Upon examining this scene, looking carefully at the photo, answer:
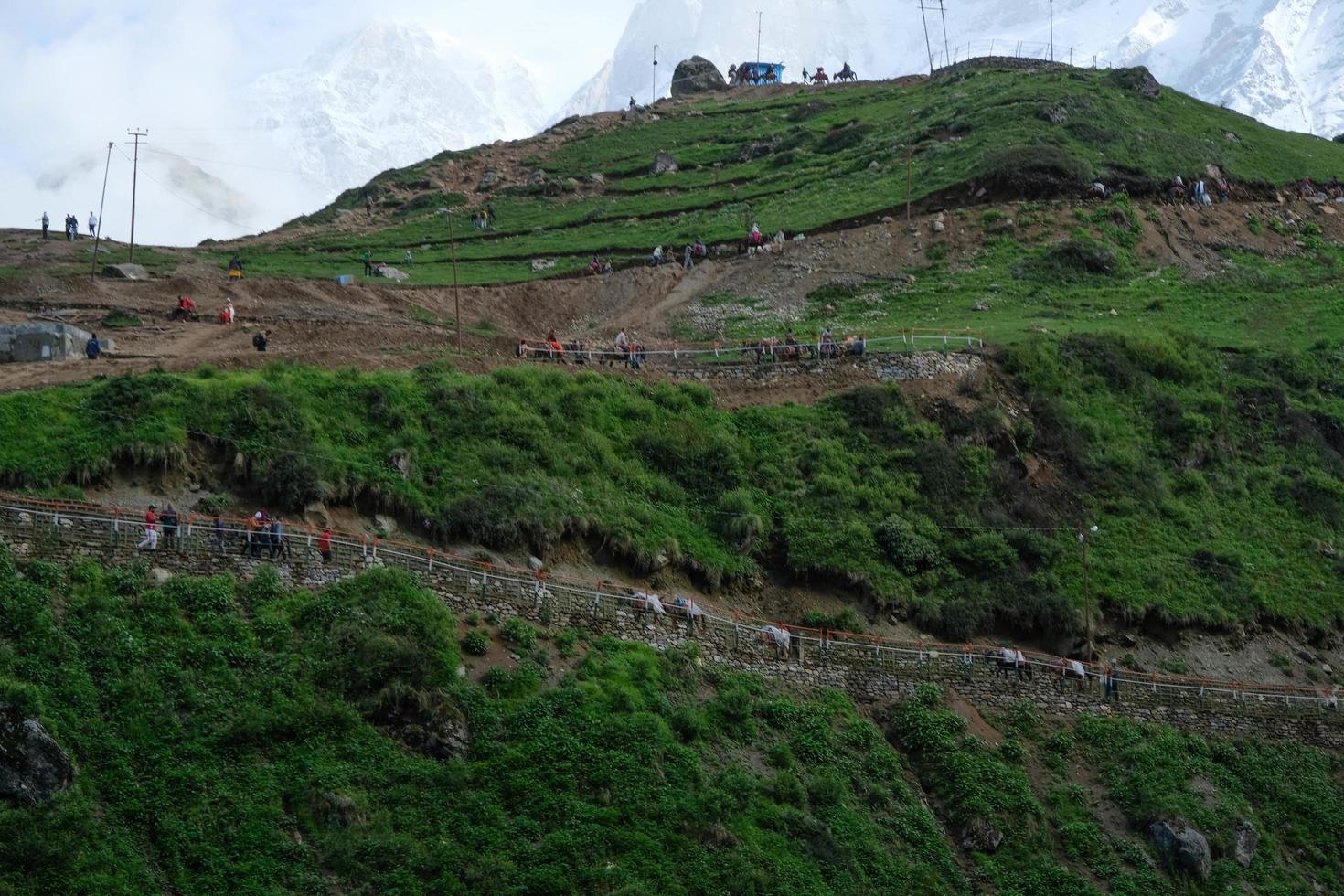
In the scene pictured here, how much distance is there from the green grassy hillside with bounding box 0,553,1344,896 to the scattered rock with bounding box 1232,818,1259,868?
0.79 ft

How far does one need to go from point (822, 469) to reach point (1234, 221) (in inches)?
1368

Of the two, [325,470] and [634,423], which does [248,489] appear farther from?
[634,423]

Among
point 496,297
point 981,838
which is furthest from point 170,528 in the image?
point 496,297

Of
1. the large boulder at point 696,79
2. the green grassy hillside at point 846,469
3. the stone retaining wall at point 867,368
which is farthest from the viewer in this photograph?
the large boulder at point 696,79

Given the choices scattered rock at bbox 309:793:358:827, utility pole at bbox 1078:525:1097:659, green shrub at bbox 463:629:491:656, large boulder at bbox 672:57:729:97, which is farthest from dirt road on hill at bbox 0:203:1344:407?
large boulder at bbox 672:57:729:97

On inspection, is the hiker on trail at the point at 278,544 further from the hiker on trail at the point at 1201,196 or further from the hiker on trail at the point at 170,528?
the hiker on trail at the point at 1201,196

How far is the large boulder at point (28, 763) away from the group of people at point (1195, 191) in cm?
5635

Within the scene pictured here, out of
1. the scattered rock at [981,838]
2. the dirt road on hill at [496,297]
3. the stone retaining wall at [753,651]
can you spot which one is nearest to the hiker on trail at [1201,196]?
the dirt road on hill at [496,297]

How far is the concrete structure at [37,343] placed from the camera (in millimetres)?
44438

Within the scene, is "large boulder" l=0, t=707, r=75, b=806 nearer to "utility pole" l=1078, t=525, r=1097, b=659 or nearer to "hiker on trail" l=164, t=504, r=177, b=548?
"hiker on trail" l=164, t=504, r=177, b=548

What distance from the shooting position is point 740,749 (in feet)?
106

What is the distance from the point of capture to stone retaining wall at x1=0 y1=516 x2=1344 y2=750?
30000mm

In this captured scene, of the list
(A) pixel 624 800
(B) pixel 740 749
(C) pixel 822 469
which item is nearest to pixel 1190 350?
(C) pixel 822 469

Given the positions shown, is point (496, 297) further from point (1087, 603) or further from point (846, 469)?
point (1087, 603)
